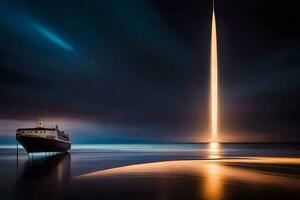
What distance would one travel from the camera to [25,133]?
10244 cm

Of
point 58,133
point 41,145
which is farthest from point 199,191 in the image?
point 58,133

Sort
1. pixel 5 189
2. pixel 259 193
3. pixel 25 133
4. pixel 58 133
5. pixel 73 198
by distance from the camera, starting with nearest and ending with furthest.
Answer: pixel 73 198
pixel 259 193
pixel 5 189
pixel 25 133
pixel 58 133

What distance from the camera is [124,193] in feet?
93.2

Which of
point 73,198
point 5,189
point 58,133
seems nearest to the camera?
point 73,198

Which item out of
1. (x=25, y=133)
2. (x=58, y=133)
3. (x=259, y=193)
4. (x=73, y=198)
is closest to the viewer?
(x=73, y=198)

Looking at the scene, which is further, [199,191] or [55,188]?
[55,188]

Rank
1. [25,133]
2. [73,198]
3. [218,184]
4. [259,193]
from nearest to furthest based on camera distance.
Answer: [73,198]
[259,193]
[218,184]
[25,133]

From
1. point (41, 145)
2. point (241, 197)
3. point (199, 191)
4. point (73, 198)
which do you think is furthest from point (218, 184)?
point (41, 145)

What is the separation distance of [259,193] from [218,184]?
718 cm

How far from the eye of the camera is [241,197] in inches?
1016

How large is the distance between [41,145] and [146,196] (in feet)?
283

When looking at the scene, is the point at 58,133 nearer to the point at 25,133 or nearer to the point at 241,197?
the point at 25,133

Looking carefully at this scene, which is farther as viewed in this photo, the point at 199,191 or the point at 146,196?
the point at 199,191

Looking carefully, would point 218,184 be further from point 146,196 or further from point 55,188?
point 55,188
